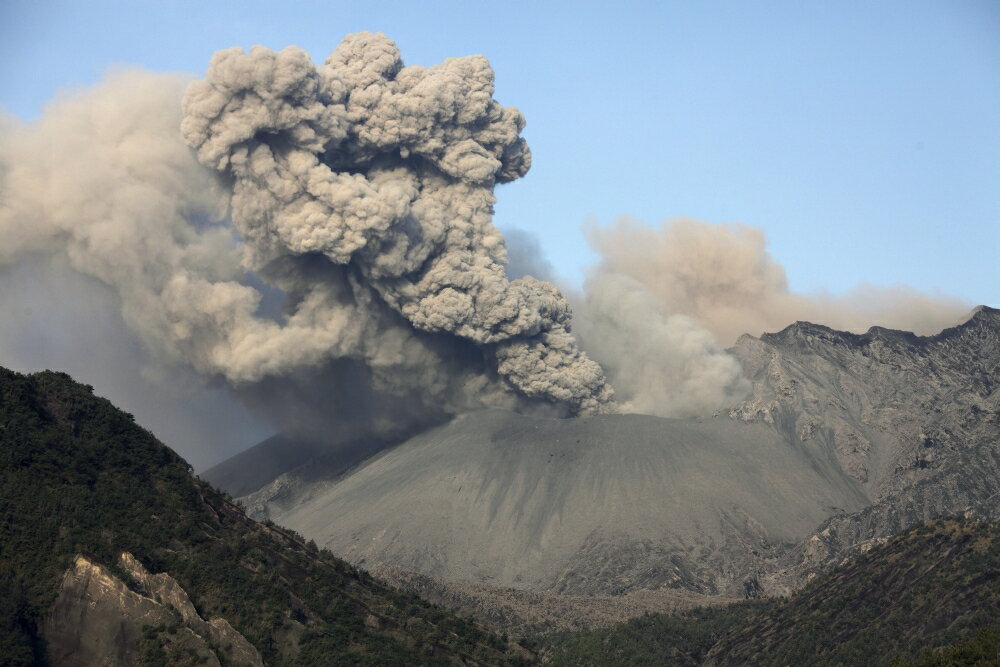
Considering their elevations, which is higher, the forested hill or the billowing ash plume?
the billowing ash plume

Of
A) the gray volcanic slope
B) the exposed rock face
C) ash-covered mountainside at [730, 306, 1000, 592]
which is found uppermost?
ash-covered mountainside at [730, 306, 1000, 592]

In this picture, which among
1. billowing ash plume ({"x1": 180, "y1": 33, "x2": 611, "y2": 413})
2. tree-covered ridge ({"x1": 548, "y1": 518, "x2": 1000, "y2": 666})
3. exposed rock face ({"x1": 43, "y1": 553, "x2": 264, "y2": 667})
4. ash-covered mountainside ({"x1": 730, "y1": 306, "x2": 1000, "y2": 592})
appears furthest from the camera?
ash-covered mountainside ({"x1": 730, "y1": 306, "x2": 1000, "y2": 592})

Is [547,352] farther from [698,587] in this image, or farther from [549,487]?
[698,587]

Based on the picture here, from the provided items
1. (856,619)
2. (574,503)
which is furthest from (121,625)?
(574,503)

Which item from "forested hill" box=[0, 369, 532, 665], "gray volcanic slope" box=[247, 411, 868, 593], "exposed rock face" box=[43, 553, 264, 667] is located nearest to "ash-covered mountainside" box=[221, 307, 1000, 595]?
"gray volcanic slope" box=[247, 411, 868, 593]

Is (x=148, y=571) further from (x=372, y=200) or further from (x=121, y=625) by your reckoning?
(x=372, y=200)

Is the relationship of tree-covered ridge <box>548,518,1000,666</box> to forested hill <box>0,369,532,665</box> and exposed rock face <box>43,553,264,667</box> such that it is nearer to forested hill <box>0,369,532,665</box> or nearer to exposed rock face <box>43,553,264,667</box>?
forested hill <box>0,369,532,665</box>

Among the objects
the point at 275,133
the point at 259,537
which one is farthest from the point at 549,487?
the point at 259,537
